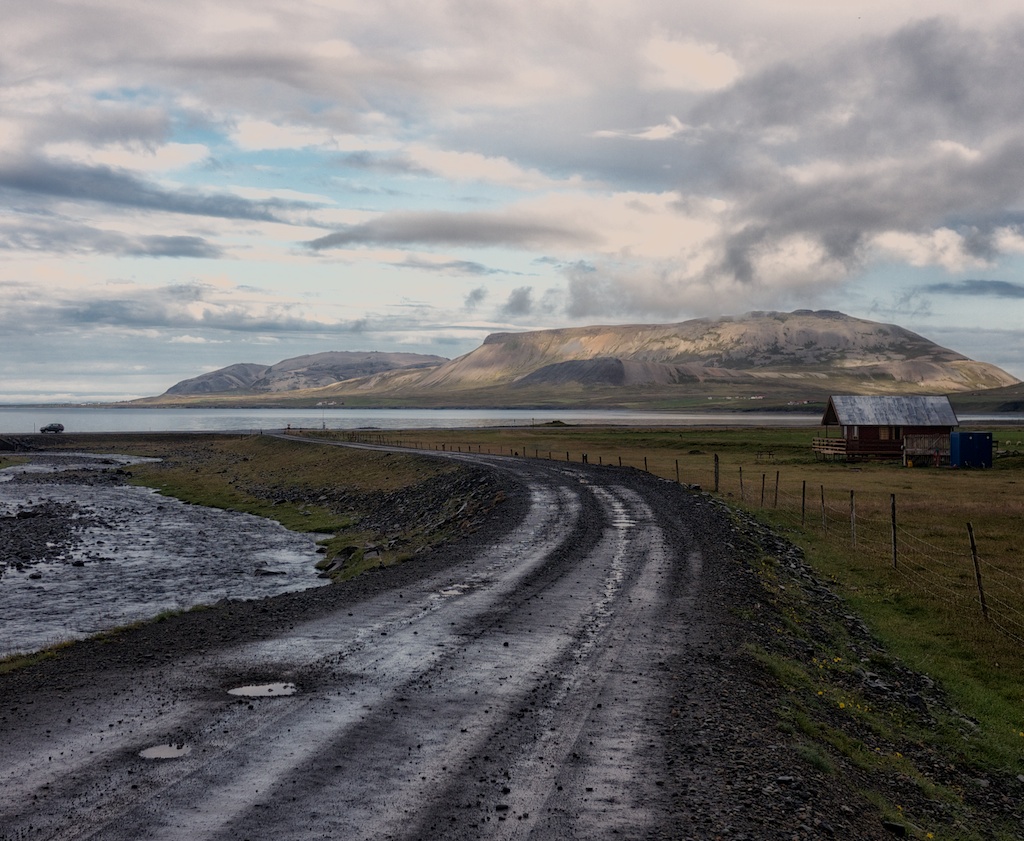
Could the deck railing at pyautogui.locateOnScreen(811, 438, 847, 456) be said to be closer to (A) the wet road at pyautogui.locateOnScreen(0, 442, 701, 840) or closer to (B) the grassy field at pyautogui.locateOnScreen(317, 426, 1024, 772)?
(B) the grassy field at pyautogui.locateOnScreen(317, 426, 1024, 772)

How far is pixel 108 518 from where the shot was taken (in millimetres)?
53094

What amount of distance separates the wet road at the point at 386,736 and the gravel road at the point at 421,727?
0.13ft

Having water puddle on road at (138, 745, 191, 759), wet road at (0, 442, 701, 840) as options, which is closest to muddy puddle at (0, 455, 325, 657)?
wet road at (0, 442, 701, 840)

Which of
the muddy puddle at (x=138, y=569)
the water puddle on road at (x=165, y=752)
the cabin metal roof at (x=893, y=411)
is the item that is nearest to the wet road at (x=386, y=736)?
the water puddle on road at (x=165, y=752)

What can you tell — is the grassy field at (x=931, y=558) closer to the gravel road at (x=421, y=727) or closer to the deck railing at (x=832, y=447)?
the gravel road at (x=421, y=727)

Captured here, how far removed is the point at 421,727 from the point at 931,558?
24971 millimetres

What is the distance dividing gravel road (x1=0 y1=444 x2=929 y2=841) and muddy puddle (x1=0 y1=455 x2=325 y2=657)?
22.2ft

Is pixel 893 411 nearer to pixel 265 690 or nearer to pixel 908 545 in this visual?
pixel 908 545

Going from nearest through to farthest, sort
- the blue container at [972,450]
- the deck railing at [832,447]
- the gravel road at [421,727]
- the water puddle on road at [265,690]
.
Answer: the gravel road at [421,727]
the water puddle on road at [265,690]
the blue container at [972,450]
the deck railing at [832,447]

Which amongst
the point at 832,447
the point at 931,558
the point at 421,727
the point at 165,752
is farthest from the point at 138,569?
the point at 832,447

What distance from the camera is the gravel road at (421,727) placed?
9.85m

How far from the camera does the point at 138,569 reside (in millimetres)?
35719

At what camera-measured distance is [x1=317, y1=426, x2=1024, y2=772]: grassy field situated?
61.4 feet

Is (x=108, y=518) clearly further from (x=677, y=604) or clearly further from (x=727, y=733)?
(x=727, y=733)
